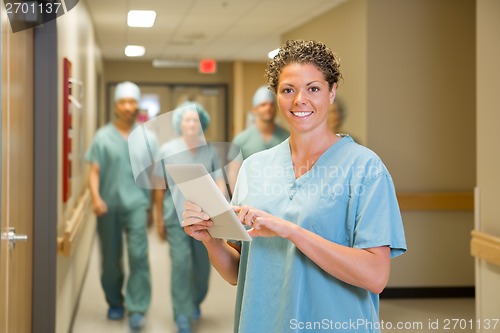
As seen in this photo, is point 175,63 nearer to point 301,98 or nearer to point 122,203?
point 122,203

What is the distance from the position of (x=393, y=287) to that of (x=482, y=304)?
36.1 inches


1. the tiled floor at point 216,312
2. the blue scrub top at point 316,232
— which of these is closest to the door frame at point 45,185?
the tiled floor at point 216,312

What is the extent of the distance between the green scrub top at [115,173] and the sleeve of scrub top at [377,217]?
1.72 meters

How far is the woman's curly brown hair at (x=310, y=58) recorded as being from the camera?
39.6 inches

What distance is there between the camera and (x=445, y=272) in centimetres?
312

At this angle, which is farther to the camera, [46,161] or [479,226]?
[479,226]

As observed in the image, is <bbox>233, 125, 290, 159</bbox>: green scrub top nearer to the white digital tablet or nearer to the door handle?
the door handle

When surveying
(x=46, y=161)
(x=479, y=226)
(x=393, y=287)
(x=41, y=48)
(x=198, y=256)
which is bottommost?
(x=393, y=287)

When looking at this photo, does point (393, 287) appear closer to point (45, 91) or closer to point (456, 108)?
point (456, 108)

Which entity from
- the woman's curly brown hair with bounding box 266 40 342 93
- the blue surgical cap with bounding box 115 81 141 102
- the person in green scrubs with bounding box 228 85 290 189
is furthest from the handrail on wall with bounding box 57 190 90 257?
the woman's curly brown hair with bounding box 266 40 342 93

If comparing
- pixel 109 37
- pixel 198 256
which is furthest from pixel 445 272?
pixel 109 37

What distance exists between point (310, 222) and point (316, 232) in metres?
0.02

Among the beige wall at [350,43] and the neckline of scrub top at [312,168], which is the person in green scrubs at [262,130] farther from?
the neckline of scrub top at [312,168]

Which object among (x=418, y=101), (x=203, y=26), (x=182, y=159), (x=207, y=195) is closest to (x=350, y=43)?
(x=418, y=101)
